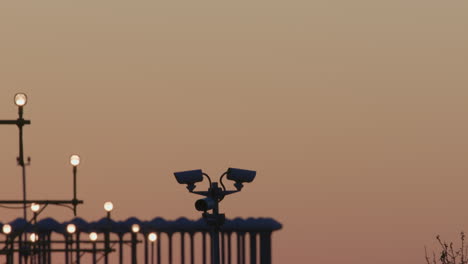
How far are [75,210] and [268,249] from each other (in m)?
86.6

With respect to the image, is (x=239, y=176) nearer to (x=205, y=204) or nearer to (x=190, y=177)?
(x=190, y=177)

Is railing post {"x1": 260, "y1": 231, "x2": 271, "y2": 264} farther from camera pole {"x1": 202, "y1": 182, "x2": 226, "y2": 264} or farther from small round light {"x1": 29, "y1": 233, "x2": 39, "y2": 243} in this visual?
camera pole {"x1": 202, "y1": 182, "x2": 226, "y2": 264}

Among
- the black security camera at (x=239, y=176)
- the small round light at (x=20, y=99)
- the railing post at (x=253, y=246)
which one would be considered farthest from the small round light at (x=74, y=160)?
the railing post at (x=253, y=246)

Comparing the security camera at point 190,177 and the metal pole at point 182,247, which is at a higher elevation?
the metal pole at point 182,247

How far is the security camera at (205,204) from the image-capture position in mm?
49656

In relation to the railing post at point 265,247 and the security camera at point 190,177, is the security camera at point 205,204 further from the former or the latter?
the railing post at point 265,247

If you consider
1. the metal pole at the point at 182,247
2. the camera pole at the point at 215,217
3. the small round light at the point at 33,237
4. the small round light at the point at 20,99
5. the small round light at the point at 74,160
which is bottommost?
the camera pole at the point at 215,217

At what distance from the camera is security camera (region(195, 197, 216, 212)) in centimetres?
4966

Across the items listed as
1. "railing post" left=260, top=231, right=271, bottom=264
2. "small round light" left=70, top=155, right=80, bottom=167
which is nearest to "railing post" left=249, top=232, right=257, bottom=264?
"railing post" left=260, top=231, right=271, bottom=264

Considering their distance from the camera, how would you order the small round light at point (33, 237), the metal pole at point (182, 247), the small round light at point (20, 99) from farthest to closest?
the metal pole at point (182, 247) → the small round light at point (33, 237) → the small round light at point (20, 99)

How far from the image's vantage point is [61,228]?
138 m

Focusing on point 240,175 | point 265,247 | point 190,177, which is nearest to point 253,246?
point 265,247

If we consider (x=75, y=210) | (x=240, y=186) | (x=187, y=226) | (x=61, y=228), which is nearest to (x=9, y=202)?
(x=75, y=210)

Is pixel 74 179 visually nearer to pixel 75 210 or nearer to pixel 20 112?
pixel 75 210
